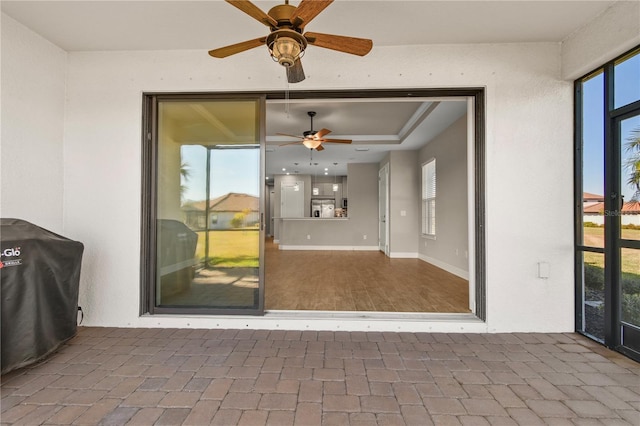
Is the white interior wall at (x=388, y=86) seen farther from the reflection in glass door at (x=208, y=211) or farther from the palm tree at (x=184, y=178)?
the palm tree at (x=184, y=178)

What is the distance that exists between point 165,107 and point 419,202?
19.6ft

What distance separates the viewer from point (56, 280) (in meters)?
2.28

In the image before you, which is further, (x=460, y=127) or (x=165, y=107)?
(x=460, y=127)

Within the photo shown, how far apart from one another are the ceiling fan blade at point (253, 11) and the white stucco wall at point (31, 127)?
2.21 m

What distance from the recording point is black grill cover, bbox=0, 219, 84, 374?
1960 mm

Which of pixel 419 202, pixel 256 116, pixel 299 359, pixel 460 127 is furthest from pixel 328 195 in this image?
pixel 299 359

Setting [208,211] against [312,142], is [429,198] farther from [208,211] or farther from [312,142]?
[208,211]

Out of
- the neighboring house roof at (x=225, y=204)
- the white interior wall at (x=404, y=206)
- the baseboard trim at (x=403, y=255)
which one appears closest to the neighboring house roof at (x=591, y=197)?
the neighboring house roof at (x=225, y=204)

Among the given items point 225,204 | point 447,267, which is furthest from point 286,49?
point 447,267

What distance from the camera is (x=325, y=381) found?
1.98 meters

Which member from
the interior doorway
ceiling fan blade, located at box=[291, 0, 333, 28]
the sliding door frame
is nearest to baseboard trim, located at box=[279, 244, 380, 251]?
the interior doorway

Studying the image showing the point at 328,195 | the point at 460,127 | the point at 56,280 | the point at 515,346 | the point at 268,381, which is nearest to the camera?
the point at 268,381

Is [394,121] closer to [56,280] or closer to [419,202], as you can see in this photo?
[419,202]

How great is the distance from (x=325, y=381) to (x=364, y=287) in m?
2.45
